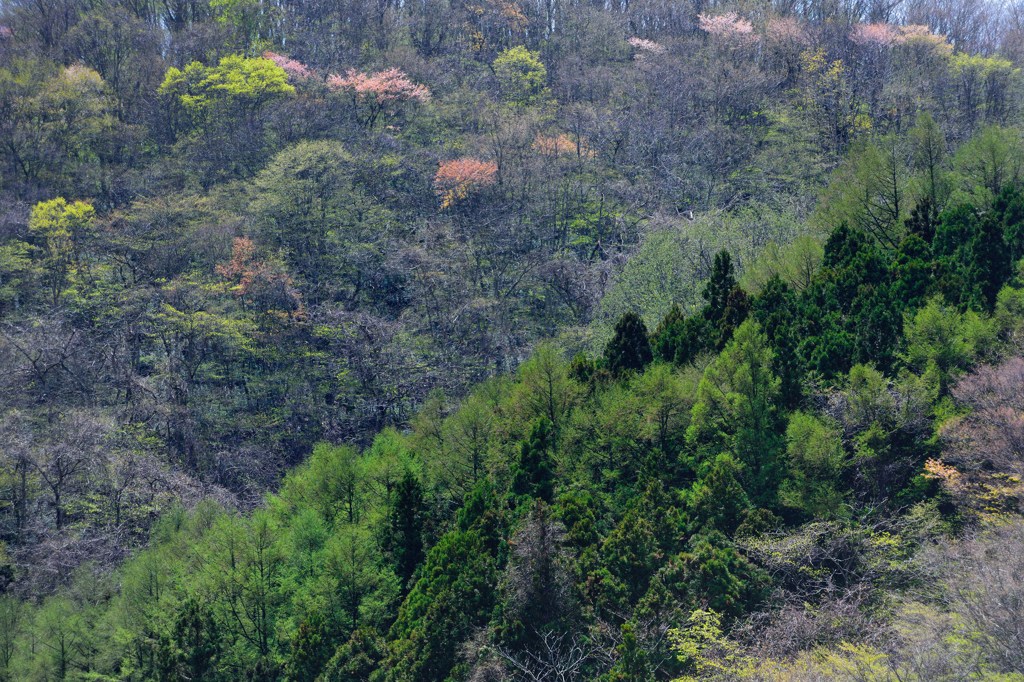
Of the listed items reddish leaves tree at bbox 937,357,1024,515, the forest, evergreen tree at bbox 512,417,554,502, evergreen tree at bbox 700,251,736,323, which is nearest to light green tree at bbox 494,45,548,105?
the forest

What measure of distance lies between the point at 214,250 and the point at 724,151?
30945 millimetres

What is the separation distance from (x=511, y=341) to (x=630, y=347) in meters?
15.6

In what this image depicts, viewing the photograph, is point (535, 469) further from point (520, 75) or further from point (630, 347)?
point (520, 75)

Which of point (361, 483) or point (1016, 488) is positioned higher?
point (1016, 488)

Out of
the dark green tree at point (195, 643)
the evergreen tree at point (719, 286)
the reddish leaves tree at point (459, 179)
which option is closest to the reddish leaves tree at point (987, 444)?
the evergreen tree at point (719, 286)

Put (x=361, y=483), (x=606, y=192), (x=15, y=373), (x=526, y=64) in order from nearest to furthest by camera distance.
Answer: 1. (x=361, y=483)
2. (x=15, y=373)
3. (x=606, y=192)
4. (x=526, y=64)

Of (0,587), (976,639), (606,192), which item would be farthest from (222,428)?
(976,639)

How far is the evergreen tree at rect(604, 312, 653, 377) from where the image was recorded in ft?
123

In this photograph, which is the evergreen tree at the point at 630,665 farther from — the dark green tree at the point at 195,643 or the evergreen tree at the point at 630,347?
the evergreen tree at the point at 630,347

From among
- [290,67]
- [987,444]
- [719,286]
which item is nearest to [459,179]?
[290,67]

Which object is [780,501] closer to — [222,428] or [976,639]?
[976,639]

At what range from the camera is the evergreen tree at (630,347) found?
1480 inches

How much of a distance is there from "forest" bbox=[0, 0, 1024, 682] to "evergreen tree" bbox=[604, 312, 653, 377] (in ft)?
0.54

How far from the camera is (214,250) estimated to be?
5428 cm
